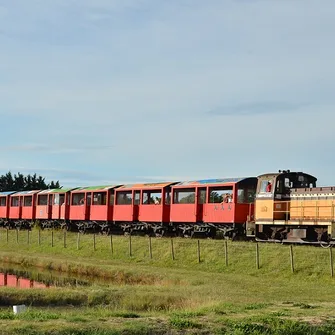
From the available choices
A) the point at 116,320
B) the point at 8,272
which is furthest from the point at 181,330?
the point at 8,272

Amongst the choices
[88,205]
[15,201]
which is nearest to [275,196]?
[88,205]

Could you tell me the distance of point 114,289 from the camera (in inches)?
827

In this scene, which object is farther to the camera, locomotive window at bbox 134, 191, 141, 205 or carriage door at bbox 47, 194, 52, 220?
carriage door at bbox 47, 194, 52, 220

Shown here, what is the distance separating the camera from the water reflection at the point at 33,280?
26.3 metres

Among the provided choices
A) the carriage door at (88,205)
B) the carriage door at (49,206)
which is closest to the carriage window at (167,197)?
the carriage door at (88,205)

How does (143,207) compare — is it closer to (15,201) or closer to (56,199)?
(56,199)

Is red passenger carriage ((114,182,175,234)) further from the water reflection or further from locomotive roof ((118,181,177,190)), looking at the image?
the water reflection

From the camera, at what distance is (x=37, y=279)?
29.1m

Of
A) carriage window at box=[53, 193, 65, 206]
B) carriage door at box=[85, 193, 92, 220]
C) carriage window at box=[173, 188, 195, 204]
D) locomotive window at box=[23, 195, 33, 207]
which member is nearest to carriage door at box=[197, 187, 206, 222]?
carriage window at box=[173, 188, 195, 204]

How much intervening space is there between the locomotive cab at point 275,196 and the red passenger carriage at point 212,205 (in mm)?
1848

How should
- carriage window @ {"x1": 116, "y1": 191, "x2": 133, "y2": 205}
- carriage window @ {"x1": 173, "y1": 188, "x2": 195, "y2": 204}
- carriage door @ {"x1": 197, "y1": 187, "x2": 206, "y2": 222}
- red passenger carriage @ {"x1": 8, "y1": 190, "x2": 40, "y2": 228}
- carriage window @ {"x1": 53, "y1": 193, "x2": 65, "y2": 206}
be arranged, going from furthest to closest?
1. red passenger carriage @ {"x1": 8, "y1": 190, "x2": 40, "y2": 228}
2. carriage window @ {"x1": 53, "y1": 193, "x2": 65, "y2": 206}
3. carriage window @ {"x1": 116, "y1": 191, "x2": 133, "y2": 205}
4. carriage window @ {"x1": 173, "y1": 188, "x2": 195, "y2": 204}
5. carriage door @ {"x1": 197, "y1": 187, "x2": 206, "y2": 222}

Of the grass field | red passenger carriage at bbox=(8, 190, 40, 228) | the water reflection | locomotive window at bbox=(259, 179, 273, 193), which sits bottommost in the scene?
the water reflection

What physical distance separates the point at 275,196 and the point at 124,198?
1538 cm

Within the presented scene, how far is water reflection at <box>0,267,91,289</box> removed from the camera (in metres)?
26.3
